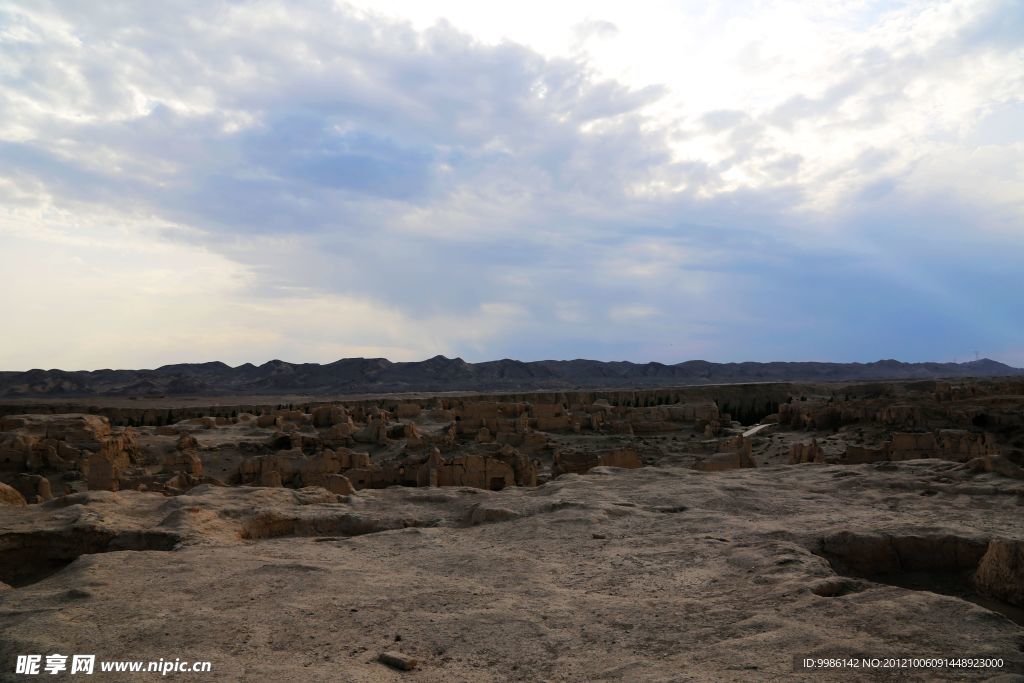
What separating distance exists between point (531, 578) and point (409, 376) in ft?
357

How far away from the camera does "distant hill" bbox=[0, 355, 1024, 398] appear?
96.3 meters

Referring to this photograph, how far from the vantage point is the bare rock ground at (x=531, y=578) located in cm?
453

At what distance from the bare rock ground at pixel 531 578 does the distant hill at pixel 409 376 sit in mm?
88789

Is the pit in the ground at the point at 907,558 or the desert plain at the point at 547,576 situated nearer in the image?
the desert plain at the point at 547,576

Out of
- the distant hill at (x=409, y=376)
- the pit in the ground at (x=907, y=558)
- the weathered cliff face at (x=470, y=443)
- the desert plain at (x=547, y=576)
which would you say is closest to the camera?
the desert plain at (x=547, y=576)

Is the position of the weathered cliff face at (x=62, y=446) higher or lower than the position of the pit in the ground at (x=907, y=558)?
lower

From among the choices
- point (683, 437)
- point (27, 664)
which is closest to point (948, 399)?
point (683, 437)

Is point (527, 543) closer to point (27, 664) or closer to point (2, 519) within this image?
point (27, 664)

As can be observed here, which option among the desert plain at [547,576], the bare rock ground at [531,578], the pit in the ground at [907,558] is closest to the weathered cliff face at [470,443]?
the desert plain at [547,576]

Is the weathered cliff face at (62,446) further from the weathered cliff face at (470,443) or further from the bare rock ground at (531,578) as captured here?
the bare rock ground at (531,578)

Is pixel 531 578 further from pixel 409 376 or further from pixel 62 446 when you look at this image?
pixel 409 376

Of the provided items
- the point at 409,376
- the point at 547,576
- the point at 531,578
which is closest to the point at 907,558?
the point at 547,576

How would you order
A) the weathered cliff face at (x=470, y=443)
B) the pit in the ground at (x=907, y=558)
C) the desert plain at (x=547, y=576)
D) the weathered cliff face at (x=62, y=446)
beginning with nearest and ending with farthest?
1. the desert plain at (x=547, y=576)
2. the pit in the ground at (x=907, y=558)
3. the weathered cliff face at (x=470, y=443)
4. the weathered cliff face at (x=62, y=446)

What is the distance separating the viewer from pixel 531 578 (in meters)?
6.20
